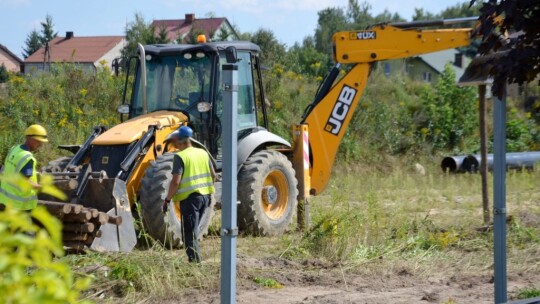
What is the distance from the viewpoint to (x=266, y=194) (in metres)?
13.1

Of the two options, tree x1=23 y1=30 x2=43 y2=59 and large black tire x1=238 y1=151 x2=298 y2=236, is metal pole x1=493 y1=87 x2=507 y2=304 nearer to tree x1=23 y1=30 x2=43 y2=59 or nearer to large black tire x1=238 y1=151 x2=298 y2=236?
large black tire x1=238 y1=151 x2=298 y2=236

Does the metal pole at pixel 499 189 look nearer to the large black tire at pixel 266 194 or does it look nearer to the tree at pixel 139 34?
the large black tire at pixel 266 194

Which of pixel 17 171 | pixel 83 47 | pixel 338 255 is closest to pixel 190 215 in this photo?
pixel 338 255

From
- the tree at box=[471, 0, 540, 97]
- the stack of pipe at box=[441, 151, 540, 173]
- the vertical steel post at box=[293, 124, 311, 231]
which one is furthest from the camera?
the stack of pipe at box=[441, 151, 540, 173]

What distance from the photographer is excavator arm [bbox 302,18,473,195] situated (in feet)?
48.0

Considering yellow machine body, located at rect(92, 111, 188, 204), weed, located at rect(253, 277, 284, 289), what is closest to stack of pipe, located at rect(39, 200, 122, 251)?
yellow machine body, located at rect(92, 111, 188, 204)

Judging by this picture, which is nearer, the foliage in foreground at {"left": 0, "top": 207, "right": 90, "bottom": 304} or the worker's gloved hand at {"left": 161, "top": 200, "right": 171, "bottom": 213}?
the foliage in foreground at {"left": 0, "top": 207, "right": 90, "bottom": 304}

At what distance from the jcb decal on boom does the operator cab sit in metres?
1.97

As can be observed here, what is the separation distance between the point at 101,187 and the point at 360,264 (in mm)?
3152

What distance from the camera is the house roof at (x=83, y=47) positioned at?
6219cm

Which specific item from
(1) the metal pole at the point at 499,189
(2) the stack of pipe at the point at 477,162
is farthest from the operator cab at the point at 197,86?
(2) the stack of pipe at the point at 477,162

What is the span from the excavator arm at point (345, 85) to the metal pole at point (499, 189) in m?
7.63

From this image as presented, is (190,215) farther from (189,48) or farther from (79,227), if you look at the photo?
(189,48)

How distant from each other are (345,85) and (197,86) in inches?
128
